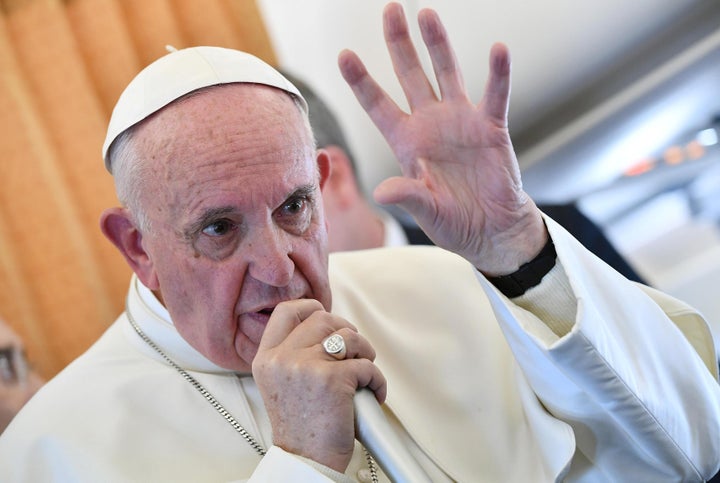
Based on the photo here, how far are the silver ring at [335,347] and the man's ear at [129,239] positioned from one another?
46cm

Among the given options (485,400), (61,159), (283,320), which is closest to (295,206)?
(283,320)

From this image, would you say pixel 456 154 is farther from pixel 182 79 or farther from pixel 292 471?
pixel 292 471

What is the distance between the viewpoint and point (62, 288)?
3.06 m

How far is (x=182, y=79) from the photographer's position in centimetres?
171

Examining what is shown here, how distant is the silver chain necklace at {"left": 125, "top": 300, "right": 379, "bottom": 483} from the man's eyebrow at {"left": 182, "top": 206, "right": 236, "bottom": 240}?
40 cm

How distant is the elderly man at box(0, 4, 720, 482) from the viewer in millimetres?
1567

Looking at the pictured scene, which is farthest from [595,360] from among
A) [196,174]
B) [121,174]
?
[121,174]

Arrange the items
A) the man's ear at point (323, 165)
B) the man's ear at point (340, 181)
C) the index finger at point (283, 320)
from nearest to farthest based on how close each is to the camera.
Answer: the index finger at point (283, 320), the man's ear at point (323, 165), the man's ear at point (340, 181)

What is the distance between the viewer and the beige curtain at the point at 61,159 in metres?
3.00

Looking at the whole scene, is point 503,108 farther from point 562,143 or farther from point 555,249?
point 562,143

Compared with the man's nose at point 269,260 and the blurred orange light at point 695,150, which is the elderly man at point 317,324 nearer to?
the man's nose at point 269,260

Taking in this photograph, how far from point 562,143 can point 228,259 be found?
2.96m

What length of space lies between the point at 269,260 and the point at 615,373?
25.9 inches

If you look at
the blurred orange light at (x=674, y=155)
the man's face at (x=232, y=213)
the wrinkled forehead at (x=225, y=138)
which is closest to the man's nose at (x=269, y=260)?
the man's face at (x=232, y=213)
